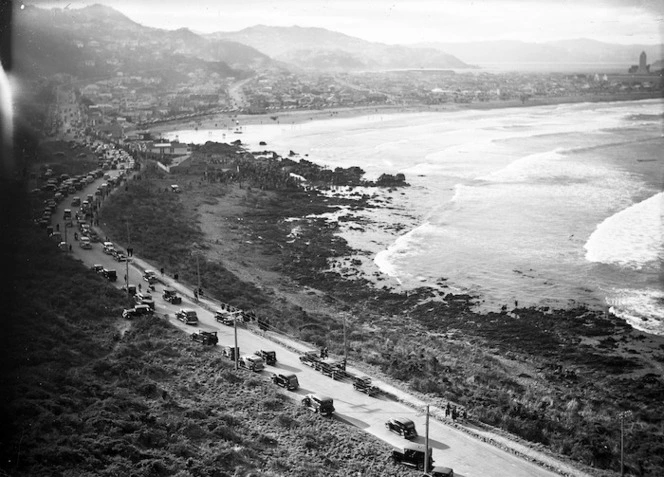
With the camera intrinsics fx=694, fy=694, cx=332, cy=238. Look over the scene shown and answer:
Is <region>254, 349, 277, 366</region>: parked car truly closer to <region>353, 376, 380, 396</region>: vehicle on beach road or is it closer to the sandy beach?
<region>353, 376, 380, 396</region>: vehicle on beach road

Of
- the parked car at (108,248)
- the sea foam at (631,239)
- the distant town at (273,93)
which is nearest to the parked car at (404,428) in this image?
the parked car at (108,248)

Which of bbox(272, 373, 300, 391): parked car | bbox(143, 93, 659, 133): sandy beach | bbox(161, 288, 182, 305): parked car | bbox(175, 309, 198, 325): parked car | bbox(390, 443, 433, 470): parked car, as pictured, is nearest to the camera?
bbox(390, 443, 433, 470): parked car

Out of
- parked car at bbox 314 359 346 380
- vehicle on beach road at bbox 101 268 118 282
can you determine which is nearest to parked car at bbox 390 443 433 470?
parked car at bbox 314 359 346 380

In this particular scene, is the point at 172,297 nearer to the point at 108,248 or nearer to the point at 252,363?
the point at 252,363

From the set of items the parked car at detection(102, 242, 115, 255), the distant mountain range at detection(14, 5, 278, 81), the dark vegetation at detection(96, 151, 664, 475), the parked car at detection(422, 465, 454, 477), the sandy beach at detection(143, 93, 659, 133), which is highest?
the distant mountain range at detection(14, 5, 278, 81)

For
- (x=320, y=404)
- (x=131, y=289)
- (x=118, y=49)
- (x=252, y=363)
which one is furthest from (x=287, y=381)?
(x=118, y=49)

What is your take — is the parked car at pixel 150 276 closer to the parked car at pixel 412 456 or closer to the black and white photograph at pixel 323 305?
the black and white photograph at pixel 323 305

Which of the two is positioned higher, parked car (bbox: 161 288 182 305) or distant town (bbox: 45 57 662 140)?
distant town (bbox: 45 57 662 140)
